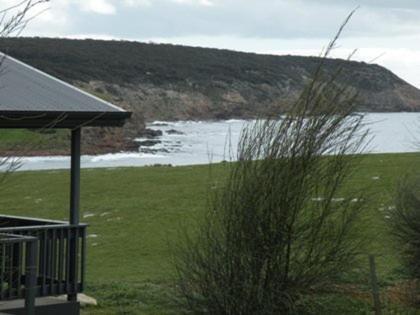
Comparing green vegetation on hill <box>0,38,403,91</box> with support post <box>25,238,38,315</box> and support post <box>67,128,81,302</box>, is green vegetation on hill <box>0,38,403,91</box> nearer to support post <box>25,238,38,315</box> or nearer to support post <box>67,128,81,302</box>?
support post <box>67,128,81,302</box>

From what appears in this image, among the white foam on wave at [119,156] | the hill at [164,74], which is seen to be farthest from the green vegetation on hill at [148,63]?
the white foam on wave at [119,156]

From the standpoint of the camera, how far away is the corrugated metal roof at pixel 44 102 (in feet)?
37.4

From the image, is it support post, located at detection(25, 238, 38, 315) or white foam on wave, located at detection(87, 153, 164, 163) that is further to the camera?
white foam on wave, located at detection(87, 153, 164, 163)

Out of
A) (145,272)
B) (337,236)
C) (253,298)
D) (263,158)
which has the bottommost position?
(145,272)

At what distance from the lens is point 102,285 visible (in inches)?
651

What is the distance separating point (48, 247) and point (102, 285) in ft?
13.4

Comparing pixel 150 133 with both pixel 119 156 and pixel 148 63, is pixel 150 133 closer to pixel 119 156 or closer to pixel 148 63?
pixel 119 156

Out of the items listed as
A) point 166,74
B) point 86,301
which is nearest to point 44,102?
point 86,301

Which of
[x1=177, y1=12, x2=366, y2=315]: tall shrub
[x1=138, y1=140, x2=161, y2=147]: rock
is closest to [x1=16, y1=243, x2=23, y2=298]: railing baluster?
[x1=177, y1=12, x2=366, y2=315]: tall shrub

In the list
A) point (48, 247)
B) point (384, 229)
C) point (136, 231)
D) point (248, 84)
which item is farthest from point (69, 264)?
point (248, 84)

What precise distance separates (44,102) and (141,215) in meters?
15.6

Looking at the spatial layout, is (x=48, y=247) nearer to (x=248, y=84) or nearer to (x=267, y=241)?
(x=267, y=241)

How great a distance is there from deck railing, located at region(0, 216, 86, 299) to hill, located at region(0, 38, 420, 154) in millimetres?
58889

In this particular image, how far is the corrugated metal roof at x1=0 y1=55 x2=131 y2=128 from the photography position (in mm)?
11396
